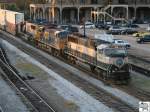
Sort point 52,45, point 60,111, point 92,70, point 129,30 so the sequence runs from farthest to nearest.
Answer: point 129,30, point 52,45, point 92,70, point 60,111

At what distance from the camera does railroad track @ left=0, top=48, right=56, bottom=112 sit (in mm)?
24672

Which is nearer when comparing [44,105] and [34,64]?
[44,105]

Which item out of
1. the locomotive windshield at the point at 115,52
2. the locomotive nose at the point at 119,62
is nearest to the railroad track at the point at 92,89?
the locomotive nose at the point at 119,62

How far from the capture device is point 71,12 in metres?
113

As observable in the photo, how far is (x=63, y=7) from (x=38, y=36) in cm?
4949

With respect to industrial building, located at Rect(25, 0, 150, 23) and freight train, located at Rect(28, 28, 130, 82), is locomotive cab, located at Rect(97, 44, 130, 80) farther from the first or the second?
industrial building, located at Rect(25, 0, 150, 23)

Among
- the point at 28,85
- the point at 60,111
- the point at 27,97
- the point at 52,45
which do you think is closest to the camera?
the point at 60,111

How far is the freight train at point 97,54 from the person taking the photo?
32.6 m

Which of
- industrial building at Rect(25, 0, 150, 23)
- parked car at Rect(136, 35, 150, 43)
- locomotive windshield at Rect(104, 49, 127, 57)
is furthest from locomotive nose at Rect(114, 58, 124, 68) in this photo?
industrial building at Rect(25, 0, 150, 23)

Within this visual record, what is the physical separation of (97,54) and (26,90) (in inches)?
280

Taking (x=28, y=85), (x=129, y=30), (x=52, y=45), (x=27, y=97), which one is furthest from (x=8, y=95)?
(x=129, y=30)

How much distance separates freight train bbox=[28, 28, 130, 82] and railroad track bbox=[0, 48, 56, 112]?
5715mm

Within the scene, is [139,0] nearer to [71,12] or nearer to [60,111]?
[71,12]

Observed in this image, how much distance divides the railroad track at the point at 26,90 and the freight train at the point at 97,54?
18.7 ft
